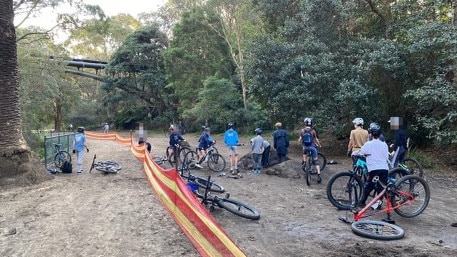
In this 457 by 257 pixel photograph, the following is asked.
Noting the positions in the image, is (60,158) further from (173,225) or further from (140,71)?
(140,71)

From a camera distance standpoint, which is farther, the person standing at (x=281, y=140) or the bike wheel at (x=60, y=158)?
the bike wheel at (x=60, y=158)

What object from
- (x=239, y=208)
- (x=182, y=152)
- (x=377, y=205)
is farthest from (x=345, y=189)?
(x=182, y=152)

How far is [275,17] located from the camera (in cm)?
2091

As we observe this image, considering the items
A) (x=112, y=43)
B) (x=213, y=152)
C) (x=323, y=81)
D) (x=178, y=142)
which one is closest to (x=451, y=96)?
(x=323, y=81)

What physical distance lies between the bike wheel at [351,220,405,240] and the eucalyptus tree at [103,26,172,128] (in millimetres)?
39685

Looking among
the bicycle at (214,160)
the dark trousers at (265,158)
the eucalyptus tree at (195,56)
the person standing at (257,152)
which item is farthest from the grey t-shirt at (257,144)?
the eucalyptus tree at (195,56)

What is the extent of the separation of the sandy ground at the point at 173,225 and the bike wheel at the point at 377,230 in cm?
11

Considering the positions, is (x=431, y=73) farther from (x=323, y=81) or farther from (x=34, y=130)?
(x=34, y=130)

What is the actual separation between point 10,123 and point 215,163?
6487 millimetres

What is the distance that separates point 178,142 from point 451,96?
937 cm

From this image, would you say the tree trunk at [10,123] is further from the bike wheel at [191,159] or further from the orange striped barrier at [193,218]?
the orange striped barrier at [193,218]

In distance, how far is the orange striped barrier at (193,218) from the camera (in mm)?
4547

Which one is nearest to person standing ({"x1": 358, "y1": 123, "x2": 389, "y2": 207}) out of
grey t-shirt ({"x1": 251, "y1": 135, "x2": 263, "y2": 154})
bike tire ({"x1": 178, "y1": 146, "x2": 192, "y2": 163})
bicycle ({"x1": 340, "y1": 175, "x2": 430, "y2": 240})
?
bicycle ({"x1": 340, "y1": 175, "x2": 430, "y2": 240})

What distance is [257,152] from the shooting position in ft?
41.9
